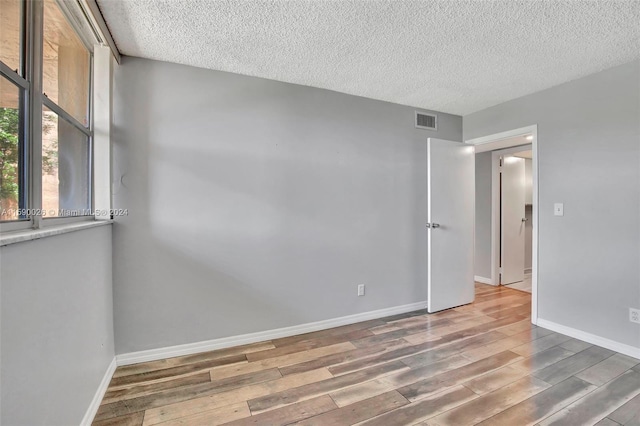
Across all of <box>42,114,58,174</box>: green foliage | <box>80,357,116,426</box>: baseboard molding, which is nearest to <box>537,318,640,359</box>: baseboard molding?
<box>80,357,116,426</box>: baseboard molding

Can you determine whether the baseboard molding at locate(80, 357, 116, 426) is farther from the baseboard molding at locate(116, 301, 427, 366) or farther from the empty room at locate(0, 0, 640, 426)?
the baseboard molding at locate(116, 301, 427, 366)

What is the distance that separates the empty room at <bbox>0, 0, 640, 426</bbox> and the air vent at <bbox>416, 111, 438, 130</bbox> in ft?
0.12

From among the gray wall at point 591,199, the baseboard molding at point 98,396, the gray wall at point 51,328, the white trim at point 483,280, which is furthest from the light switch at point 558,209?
the baseboard molding at point 98,396

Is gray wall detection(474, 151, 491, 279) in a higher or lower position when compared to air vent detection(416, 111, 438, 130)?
lower

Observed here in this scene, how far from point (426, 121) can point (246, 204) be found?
2.38 m

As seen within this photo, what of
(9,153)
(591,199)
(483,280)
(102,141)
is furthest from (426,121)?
(9,153)

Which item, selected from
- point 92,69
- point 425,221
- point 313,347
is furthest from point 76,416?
point 425,221

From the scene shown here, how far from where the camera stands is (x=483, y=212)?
14.6 feet

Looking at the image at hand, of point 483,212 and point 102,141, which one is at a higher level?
point 102,141

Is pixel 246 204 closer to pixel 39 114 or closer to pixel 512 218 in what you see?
pixel 39 114

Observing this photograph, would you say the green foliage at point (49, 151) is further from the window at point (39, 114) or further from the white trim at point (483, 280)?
the white trim at point (483, 280)

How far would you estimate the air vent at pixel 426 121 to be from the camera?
10.8 ft

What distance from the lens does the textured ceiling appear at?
1660 mm

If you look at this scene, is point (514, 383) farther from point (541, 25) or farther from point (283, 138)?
point (283, 138)
